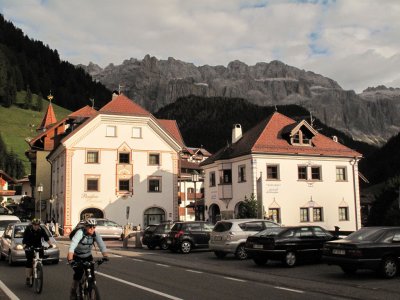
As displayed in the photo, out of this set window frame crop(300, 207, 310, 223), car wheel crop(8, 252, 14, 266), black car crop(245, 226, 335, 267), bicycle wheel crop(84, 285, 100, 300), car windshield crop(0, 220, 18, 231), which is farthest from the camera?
window frame crop(300, 207, 310, 223)

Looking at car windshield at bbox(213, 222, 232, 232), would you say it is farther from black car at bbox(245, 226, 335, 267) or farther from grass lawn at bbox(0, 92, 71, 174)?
→ grass lawn at bbox(0, 92, 71, 174)

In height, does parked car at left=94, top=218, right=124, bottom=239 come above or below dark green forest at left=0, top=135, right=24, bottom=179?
below

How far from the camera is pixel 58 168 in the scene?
5494 centimetres

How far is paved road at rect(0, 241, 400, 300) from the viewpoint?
12016mm

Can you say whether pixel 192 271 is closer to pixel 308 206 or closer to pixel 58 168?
pixel 308 206

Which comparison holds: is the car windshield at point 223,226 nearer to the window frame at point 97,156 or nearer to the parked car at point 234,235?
the parked car at point 234,235

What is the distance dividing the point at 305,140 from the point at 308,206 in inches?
237

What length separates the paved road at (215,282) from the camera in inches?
473

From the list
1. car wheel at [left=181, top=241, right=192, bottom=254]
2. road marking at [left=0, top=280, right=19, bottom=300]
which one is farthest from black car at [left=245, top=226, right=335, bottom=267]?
road marking at [left=0, top=280, right=19, bottom=300]

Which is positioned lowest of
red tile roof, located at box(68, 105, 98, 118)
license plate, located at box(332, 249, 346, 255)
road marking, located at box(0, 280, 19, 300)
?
road marking, located at box(0, 280, 19, 300)

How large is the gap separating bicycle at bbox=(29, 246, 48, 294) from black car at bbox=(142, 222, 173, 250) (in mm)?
16883

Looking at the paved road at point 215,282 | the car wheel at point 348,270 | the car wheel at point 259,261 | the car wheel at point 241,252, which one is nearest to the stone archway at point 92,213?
the car wheel at point 241,252

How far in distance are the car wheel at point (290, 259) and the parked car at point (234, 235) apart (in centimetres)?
367

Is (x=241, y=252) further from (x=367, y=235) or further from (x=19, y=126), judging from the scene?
(x=19, y=126)
